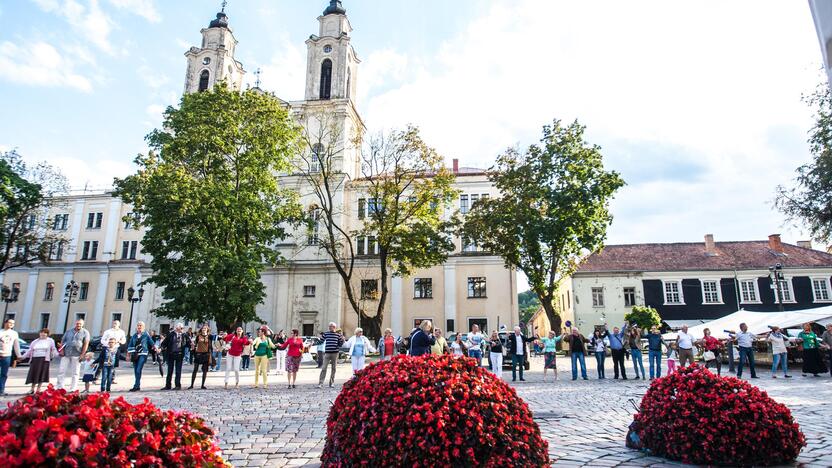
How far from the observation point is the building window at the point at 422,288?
44031mm

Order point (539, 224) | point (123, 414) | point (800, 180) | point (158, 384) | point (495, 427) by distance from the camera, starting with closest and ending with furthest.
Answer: point (123, 414) → point (495, 427) → point (158, 384) → point (800, 180) → point (539, 224)

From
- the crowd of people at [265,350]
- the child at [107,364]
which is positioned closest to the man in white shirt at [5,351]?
the crowd of people at [265,350]

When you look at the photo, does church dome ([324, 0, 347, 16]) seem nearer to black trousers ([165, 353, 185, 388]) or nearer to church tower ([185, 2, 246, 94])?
church tower ([185, 2, 246, 94])

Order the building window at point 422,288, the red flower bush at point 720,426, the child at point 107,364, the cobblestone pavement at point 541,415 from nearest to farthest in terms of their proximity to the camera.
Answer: the red flower bush at point 720,426
the cobblestone pavement at point 541,415
the child at point 107,364
the building window at point 422,288

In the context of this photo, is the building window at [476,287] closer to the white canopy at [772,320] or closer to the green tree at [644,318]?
the green tree at [644,318]

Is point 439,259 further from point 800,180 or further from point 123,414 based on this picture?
point 123,414

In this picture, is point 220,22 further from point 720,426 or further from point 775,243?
point 775,243

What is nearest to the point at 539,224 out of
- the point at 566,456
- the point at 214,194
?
the point at 214,194

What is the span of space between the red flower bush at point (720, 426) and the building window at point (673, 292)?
44461mm

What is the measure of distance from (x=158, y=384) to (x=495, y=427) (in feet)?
53.5

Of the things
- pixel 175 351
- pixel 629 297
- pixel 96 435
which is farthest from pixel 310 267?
pixel 96 435

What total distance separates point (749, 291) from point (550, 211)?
87.4 feet

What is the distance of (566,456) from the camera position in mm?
6203

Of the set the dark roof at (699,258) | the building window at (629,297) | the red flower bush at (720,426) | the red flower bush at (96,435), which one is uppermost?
the dark roof at (699,258)
